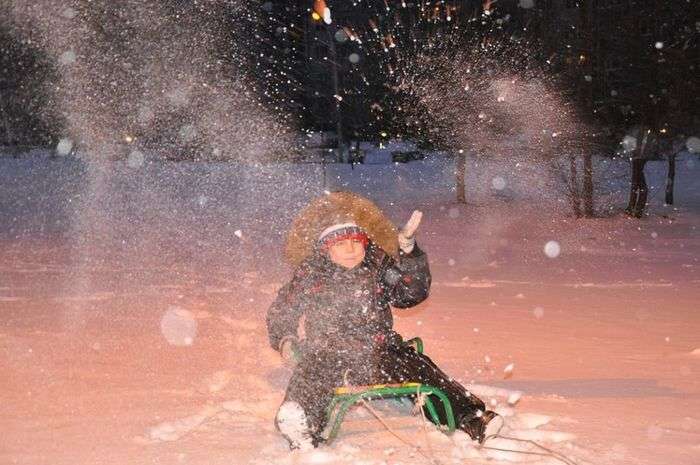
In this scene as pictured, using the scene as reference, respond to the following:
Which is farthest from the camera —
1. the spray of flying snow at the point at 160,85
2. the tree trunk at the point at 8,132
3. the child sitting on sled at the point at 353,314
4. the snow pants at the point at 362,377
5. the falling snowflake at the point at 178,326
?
the tree trunk at the point at 8,132

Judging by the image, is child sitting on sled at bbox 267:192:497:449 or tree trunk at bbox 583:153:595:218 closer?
child sitting on sled at bbox 267:192:497:449

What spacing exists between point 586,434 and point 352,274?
4.50 ft

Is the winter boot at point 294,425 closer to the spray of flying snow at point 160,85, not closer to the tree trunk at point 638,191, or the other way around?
the tree trunk at point 638,191

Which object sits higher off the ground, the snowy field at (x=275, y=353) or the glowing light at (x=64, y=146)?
the snowy field at (x=275, y=353)

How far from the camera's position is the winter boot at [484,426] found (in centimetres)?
338

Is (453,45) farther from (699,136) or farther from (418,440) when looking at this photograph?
(418,440)

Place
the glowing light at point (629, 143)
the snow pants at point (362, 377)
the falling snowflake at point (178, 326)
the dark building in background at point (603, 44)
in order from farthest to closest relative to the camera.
Answer: the glowing light at point (629, 143) < the dark building in background at point (603, 44) < the falling snowflake at point (178, 326) < the snow pants at point (362, 377)

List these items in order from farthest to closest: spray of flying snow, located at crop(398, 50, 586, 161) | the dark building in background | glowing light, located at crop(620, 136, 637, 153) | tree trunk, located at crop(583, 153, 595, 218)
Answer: spray of flying snow, located at crop(398, 50, 586, 161) < glowing light, located at crop(620, 136, 637, 153) < tree trunk, located at crop(583, 153, 595, 218) < the dark building in background

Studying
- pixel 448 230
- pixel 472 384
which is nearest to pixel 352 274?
pixel 472 384

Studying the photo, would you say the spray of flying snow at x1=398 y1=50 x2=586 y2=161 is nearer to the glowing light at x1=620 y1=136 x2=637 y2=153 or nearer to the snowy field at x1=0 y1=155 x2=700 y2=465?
the glowing light at x1=620 y1=136 x2=637 y2=153

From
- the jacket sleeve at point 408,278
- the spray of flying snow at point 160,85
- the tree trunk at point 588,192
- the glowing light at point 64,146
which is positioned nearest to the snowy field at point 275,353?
the jacket sleeve at point 408,278

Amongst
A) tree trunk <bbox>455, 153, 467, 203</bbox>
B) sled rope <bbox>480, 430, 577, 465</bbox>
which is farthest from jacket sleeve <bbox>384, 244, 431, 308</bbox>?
tree trunk <bbox>455, 153, 467, 203</bbox>

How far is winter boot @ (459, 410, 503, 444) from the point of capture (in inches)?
133

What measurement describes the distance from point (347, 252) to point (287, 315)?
440 mm
